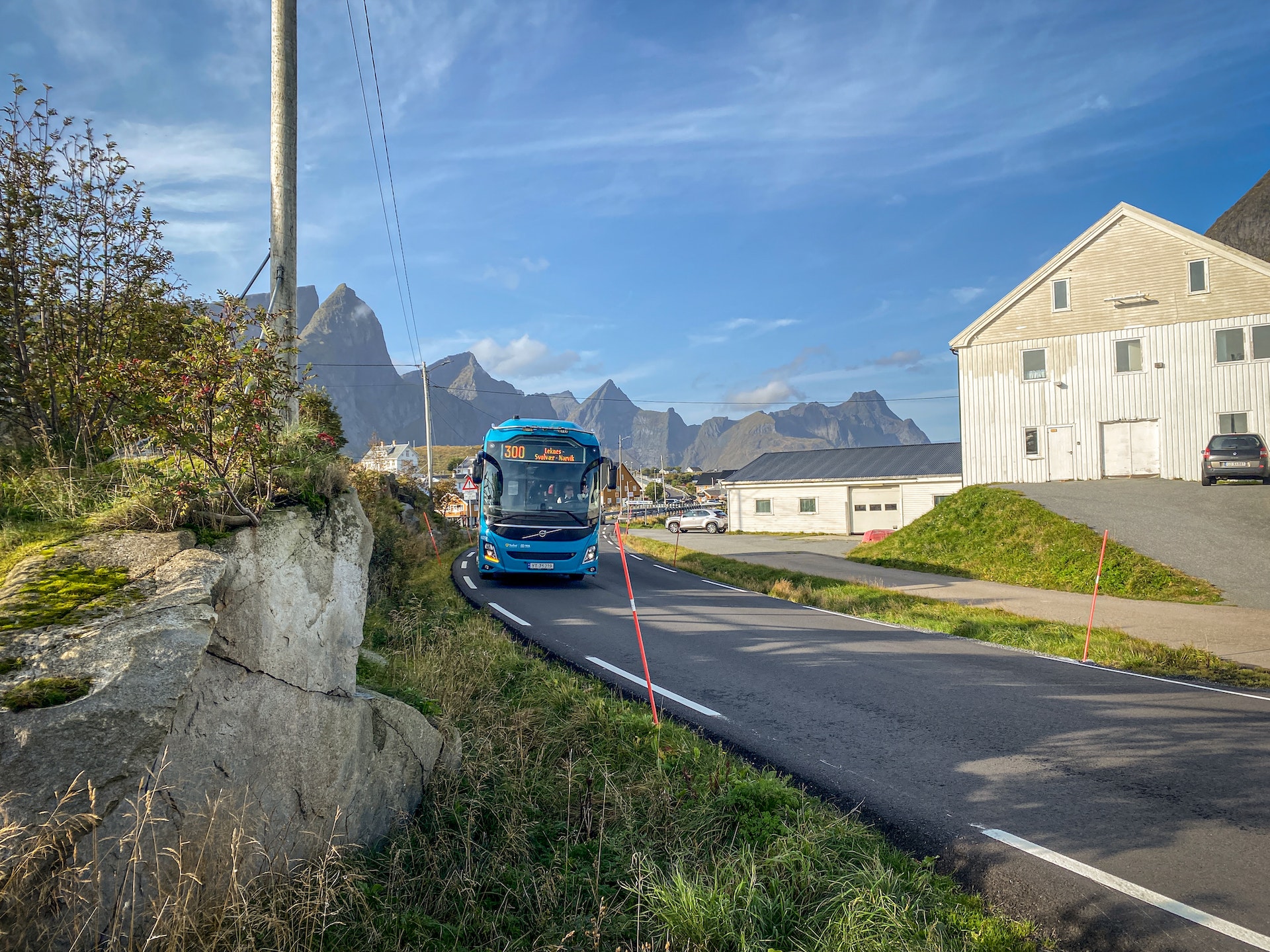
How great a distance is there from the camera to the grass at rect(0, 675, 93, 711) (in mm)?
2477

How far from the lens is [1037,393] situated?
29109 millimetres

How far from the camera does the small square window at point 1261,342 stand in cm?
2573

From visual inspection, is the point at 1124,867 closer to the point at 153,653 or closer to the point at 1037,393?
the point at 153,653

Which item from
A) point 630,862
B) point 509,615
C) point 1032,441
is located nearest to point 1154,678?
point 630,862

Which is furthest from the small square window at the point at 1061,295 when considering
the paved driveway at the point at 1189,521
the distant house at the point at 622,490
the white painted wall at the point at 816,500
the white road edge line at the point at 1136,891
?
the white road edge line at the point at 1136,891

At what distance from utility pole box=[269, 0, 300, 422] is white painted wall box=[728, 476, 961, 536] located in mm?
38142

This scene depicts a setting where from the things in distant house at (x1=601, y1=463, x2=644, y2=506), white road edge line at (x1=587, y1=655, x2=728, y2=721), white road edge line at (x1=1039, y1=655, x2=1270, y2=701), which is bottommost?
white road edge line at (x1=1039, y1=655, x2=1270, y2=701)

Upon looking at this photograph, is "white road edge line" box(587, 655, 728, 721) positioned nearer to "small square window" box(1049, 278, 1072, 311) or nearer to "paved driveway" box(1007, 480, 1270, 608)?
"paved driveway" box(1007, 480, 1270, 608)

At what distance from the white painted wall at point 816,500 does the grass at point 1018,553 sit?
45.3 ft

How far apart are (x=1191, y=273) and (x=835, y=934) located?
32.4 m

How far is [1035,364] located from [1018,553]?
12.3m

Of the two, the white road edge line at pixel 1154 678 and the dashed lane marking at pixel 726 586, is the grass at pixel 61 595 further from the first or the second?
the dashed lane marking at pixel 726 586

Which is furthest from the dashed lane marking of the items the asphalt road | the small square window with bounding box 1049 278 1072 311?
the small square window with bounding box 1049 278 1072 311

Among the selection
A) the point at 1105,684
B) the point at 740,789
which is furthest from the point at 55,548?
the point at 1105,684
